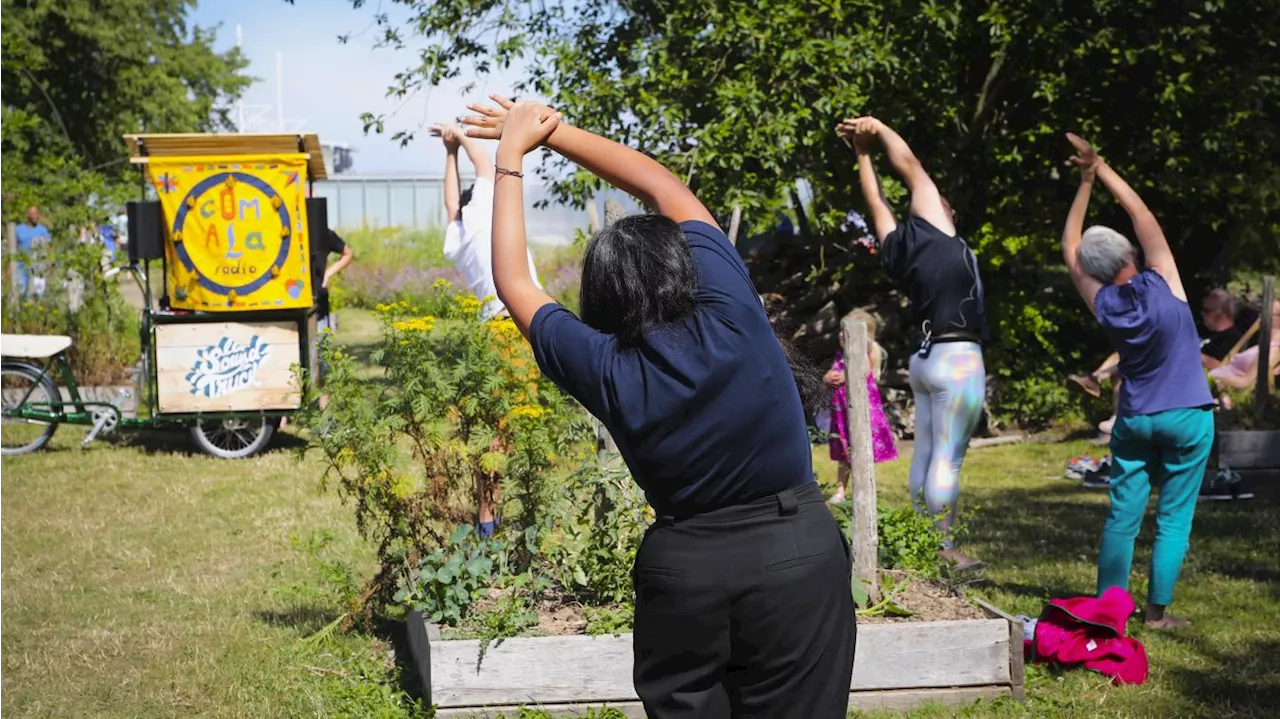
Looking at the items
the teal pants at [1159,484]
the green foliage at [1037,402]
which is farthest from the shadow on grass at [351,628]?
the green foliage at [1037,402]

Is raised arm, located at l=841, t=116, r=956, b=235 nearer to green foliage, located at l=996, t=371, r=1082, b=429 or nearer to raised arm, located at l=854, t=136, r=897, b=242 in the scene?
raised arm, located at l=854, t=136, r=897, b=242

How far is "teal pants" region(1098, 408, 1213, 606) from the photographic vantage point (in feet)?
18.7

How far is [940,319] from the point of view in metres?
6.35

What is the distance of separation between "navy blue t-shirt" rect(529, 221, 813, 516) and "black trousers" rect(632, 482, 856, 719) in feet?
0.23

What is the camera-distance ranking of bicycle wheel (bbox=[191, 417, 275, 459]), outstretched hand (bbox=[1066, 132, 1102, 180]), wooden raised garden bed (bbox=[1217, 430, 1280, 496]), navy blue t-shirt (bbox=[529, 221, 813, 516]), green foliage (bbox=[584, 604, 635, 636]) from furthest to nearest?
bicycle wheel (bbox=[191, 417, 275, 459])
wooden raised garden bed (bbox=[1217, 430, 1280, 496])
outstretched hand (bbox=[1066, 132, 1102, 180])
green foliage (bbox=[584, 604, 635, 636])
navy blue t-shirt (bbox=[529, 221, 813, 516])

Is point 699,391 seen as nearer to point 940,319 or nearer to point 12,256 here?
point 940,319

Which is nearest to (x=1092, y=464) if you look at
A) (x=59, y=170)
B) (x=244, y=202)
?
(x=244, y=202)

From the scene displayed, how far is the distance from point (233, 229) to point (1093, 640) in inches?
288

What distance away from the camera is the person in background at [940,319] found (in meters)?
6.29

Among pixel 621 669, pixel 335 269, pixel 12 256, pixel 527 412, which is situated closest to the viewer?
pixel 621 669

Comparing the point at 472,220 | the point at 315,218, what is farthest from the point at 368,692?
the point at 315,218

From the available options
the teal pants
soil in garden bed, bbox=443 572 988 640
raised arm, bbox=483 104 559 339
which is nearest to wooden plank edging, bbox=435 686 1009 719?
soil in garden bed, bbox=443 572 988 640

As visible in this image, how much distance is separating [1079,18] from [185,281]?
820 centimetres

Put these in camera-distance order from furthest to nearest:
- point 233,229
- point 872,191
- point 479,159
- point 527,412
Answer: point 233,229, point 479,159, point 872,191, point 527,412
